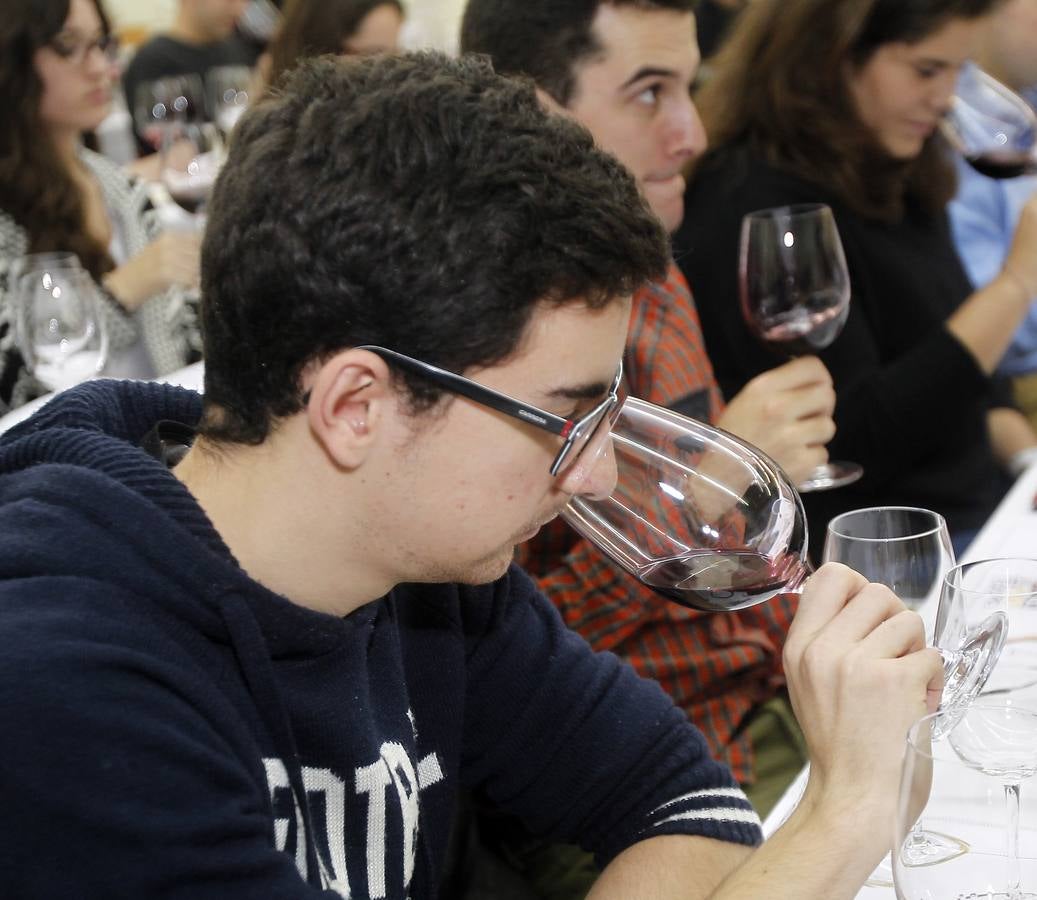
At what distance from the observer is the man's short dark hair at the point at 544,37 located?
5.95 feet

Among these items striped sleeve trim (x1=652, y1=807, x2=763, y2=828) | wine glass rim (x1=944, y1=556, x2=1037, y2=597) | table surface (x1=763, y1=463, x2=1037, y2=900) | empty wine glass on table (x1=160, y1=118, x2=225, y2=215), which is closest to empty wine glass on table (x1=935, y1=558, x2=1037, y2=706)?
wine glass rim (x1=944, y1=556, x2=1037, y2=597)

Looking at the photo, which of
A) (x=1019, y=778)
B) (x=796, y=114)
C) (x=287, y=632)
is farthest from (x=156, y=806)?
(x=796, y=114)

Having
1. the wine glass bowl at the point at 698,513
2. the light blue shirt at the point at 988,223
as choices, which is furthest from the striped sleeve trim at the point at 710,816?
the light blue shirt at the point at 988,223

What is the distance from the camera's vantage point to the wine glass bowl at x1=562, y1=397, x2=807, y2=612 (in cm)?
106

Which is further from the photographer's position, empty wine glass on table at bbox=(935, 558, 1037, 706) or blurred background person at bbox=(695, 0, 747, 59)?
blurred background person at bbox=(695, 0, 747, 59)

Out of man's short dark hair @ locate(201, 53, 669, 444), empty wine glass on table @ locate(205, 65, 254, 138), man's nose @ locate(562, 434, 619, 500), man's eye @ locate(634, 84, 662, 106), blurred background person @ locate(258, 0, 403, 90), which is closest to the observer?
man's short dark hair @ locate(201, 53, 669, 444)

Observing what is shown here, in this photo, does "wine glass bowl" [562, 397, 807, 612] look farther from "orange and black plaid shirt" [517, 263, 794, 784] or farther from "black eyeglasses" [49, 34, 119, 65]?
"black eyeglasses" [49, 34, 119, 65]

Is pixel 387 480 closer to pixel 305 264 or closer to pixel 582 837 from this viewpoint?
pixel 305 264

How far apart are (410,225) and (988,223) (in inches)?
86.6

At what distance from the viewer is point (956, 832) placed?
81cm

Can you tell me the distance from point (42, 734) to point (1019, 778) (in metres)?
0.61

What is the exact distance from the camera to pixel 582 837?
1299 mm

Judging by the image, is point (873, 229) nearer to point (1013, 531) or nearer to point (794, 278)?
point (794, 278)

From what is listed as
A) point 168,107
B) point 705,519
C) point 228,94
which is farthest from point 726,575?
point 228,94
